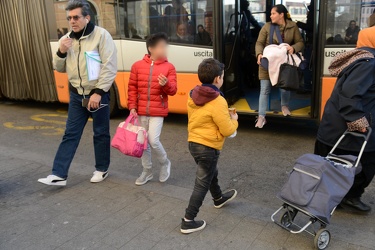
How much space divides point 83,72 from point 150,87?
0.72 metres

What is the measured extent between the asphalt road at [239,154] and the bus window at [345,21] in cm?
153

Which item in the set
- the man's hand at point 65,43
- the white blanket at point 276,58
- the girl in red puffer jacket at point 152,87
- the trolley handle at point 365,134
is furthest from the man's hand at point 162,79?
the white blanket at point 276,58

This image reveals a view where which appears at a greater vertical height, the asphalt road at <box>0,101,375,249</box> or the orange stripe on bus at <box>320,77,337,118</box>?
the orange stripe on bus at <box>320,77,337,118</box>

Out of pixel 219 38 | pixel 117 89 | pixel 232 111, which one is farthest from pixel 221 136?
pixel 117 89

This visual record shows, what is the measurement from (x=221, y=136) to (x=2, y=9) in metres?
7.01

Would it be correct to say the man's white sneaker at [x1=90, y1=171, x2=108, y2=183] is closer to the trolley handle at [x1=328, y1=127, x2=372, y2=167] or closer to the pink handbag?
the pink handbag

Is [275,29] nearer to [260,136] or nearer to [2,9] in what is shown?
[260,136]

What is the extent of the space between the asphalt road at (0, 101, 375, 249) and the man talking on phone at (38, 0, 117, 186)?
636mm

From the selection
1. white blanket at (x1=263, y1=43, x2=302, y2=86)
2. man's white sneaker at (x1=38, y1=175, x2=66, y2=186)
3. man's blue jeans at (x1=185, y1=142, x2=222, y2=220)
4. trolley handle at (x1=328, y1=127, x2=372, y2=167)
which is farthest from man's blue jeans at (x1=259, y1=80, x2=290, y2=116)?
man's white sneaker at (x1=38, y1=175, x2=66, y2=186)

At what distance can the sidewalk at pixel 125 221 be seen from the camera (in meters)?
3.12

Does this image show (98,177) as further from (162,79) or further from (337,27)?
(337,27)

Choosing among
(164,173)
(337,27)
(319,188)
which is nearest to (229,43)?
(337,27)

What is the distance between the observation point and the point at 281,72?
5562 mm

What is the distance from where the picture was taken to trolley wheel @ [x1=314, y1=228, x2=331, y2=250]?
2.87 meters
